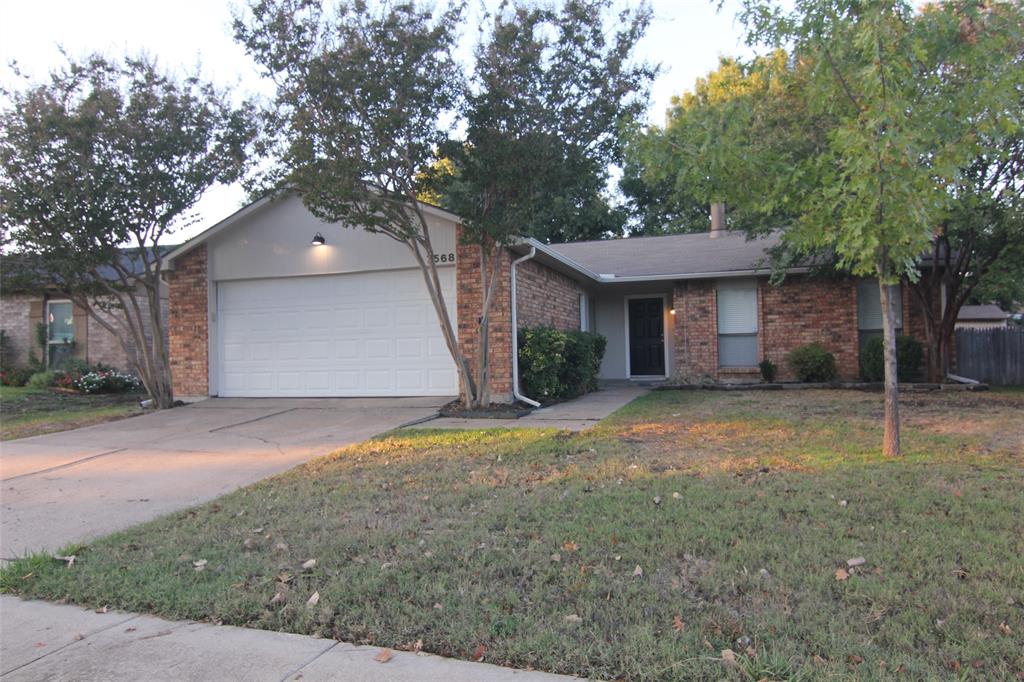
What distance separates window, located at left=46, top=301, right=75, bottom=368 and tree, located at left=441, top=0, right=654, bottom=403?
43.8 ft

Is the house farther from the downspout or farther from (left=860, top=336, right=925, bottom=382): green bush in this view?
(left=860, top=336, right=925, bottom=382): green bush

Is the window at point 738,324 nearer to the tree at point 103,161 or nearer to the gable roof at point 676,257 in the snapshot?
the gable roof at point 676,257

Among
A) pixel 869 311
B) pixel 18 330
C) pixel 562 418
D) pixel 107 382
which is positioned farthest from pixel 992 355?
pixel 18 330

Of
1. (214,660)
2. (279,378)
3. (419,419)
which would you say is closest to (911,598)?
(214,660)

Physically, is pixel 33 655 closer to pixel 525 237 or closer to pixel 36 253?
pixel 525 237

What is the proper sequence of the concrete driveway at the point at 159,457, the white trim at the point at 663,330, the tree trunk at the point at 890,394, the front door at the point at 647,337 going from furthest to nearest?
the front door at the point at 647,337 < the white trim at the point at 663,330 < the tree trunk at the point at 890,394 < the concrete driveway at the point at 159,457

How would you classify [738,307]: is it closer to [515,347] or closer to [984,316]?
[515,347]

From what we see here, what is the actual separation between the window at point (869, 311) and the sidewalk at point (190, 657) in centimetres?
1403

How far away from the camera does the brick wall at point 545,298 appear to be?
39.9ft

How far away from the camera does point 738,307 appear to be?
614 inches

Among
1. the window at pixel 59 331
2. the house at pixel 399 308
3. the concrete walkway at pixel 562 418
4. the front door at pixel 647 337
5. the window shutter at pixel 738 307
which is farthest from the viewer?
the window at pixel 59 331

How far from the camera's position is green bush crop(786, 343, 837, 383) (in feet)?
47.0

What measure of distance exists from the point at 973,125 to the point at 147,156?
36.8 feet

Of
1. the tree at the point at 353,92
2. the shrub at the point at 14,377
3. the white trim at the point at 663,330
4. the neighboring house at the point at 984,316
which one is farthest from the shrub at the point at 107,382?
the neighboring house at the point at 984,316
